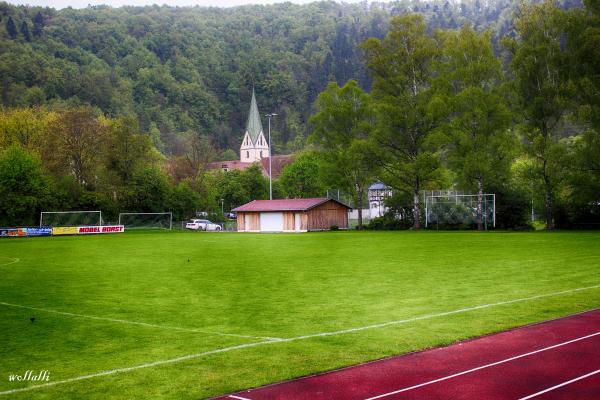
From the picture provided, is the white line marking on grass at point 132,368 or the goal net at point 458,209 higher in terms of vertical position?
the goal net at point 458,209

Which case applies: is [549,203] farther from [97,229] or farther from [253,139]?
[253,139]

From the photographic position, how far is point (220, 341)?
487 inches

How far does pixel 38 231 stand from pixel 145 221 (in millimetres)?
14321

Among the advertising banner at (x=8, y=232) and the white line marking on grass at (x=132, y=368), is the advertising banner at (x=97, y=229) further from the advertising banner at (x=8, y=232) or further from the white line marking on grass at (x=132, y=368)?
the white line marking on grass at (x=132, y=368)

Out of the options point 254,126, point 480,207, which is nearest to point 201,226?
point 480,207

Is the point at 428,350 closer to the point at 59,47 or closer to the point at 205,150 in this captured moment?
the point at 205,150

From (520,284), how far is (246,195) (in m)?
80.1

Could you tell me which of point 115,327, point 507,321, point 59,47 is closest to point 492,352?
point 507,321

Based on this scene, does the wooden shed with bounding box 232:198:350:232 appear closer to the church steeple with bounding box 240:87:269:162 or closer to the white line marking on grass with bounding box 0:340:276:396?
the white line marking on grass with bounding box 0:340:276:396

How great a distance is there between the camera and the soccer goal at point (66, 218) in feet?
228

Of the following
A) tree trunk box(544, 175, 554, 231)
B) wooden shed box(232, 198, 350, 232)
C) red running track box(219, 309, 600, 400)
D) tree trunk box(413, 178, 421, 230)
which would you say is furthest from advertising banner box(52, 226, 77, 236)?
red running track box(219, 309, 600, 400)

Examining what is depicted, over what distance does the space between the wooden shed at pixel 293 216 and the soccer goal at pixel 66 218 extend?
17.5m

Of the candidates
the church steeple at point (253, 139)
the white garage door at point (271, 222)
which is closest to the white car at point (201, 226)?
the white garage door at point (271, 222)

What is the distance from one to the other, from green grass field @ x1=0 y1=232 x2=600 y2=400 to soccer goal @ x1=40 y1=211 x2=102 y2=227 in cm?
4360
